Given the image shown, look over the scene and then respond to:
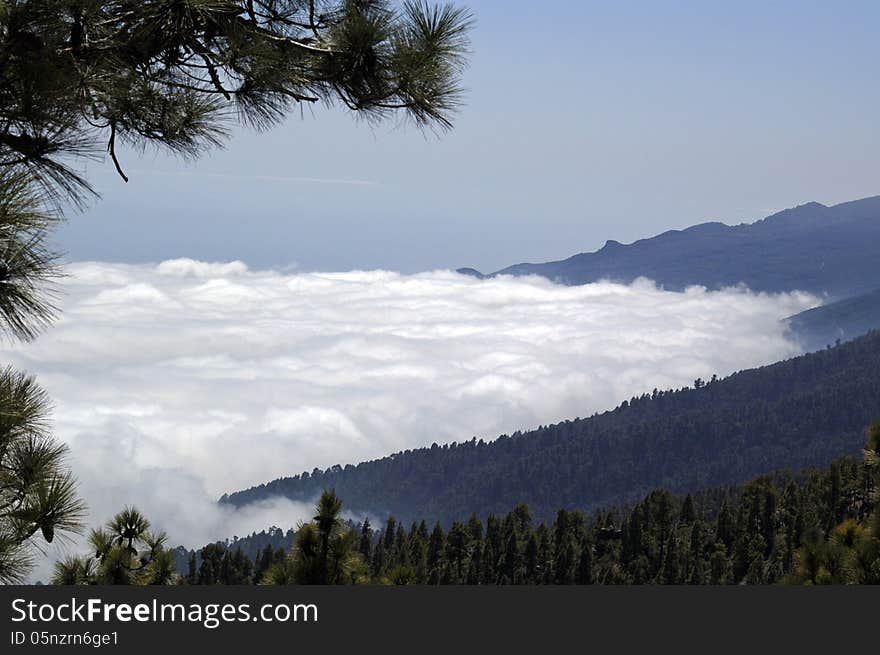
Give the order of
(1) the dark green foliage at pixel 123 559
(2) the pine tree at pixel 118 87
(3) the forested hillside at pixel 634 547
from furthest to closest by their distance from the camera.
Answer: (3) the forested hillside at pixel 634 547, (1) the dark green foliage at pixel 123 559, (2) the pine tree at pixel 118 87

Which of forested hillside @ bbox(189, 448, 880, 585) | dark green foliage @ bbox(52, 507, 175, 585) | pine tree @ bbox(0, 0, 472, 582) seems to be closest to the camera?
pine tree @ bbox(0, 0, 472, 582)

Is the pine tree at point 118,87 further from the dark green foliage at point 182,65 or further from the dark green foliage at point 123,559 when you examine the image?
the dark green foliage at point 123,559

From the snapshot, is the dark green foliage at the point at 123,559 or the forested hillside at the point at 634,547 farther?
the forested hillside at the point at 634,547

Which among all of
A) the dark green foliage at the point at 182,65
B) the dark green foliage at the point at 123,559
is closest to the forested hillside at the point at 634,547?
the dark green foliage at the point at 123,559

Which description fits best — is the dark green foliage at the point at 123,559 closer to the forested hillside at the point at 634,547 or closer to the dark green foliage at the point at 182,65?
the dark green foliage at the point at 182,65

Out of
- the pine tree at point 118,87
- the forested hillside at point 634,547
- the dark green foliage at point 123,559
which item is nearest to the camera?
the pine tree at point 118,87

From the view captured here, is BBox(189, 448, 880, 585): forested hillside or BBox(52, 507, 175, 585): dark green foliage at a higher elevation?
BBox(189, 448, 880, 585): forested hillside

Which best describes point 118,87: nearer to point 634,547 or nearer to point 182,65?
point 182,65

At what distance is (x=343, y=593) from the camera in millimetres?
8297

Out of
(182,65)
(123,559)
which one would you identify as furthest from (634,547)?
(182,65)

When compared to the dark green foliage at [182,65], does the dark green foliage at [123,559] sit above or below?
below

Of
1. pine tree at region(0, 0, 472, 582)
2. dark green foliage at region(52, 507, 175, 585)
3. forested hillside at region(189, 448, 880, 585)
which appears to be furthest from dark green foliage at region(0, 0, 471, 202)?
forested hillside at region(189, 448, 880, 585)

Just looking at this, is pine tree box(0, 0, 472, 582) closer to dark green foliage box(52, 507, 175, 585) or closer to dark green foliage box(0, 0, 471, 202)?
dark green foliage box(0, 0, 471, 202)

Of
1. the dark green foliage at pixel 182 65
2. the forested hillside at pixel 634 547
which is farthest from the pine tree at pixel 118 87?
the forested hillside at pixel 634 547
